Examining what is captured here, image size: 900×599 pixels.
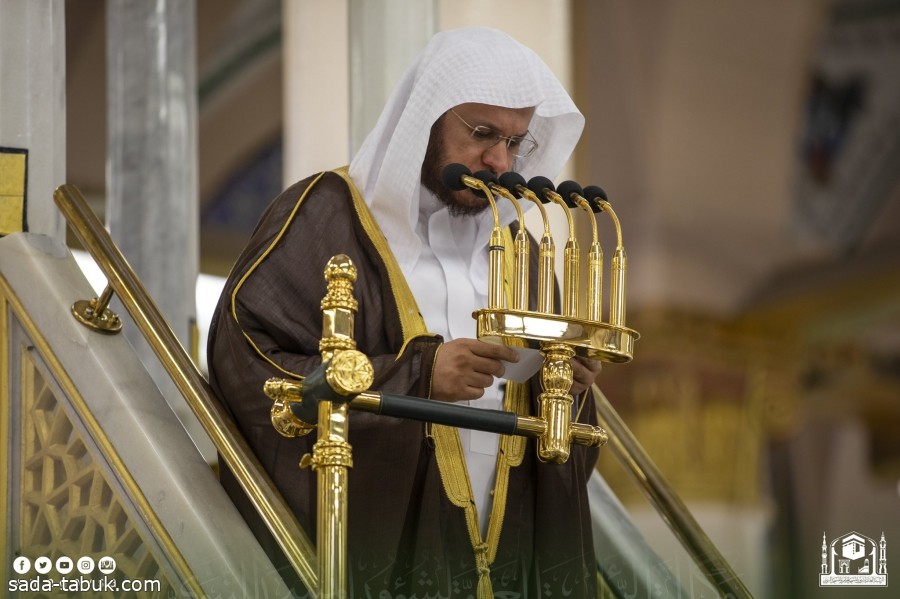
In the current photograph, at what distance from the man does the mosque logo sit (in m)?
0.56

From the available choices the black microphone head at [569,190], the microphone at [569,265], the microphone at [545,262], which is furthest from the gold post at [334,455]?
the black microphone head at [569,190]

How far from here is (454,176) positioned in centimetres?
344

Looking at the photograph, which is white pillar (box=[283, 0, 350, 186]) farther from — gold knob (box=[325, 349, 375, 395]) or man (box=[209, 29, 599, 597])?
gold knob (box=[325, 349, 375, 395])

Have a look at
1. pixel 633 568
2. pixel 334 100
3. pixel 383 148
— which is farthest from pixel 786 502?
pixel 383 148

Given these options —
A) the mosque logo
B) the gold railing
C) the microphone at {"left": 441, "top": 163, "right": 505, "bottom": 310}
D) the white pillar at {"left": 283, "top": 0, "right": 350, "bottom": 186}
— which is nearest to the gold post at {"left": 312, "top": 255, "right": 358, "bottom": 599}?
the gold railing

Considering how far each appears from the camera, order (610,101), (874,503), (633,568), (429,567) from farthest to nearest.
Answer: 1. (874,503)
2. (610,101)
3. (633,568)
4. (429,567)

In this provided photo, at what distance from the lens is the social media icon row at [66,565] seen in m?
3.45

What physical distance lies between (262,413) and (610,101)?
5103mm

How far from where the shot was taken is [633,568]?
13.5ft

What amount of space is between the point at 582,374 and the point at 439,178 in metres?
0.63

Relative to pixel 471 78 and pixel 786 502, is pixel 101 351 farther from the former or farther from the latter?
pixel 786 502

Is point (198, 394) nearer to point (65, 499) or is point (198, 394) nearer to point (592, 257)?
point (65, 499)

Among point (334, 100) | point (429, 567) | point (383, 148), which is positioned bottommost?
point (429, 567)

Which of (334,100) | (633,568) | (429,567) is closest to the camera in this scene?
(429,567)
